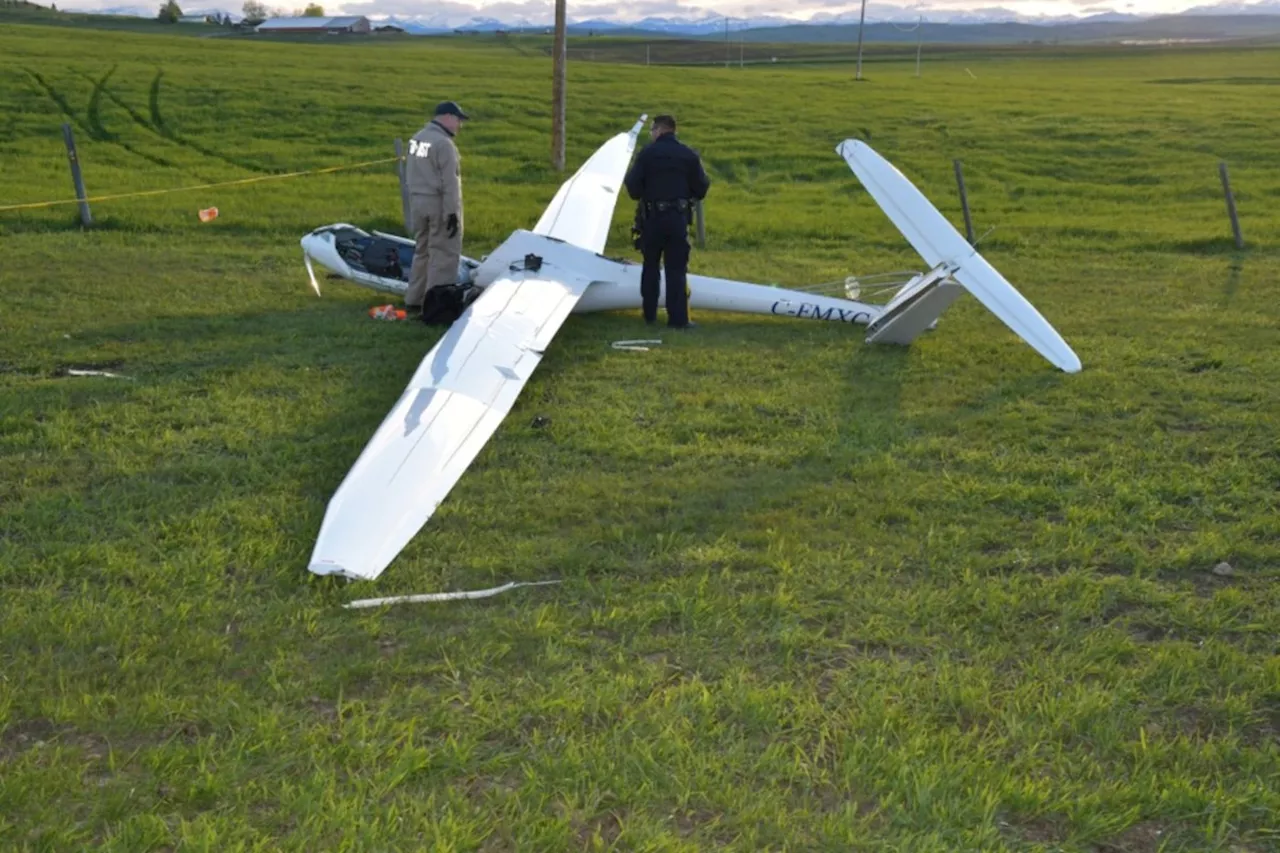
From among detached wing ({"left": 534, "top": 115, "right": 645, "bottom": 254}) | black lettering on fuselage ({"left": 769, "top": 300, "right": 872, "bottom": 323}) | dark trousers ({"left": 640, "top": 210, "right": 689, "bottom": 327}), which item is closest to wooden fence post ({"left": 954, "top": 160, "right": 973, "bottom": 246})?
detached wing ({"left": 534, "top": 115, "right": 645, "bottom": 254})

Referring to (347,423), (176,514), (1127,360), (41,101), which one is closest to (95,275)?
(347,423)

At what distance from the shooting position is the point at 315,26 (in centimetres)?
11412

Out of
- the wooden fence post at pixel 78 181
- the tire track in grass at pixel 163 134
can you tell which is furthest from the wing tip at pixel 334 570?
the tire track in grass at pixel 163 134

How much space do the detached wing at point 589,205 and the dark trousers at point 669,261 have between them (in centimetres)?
126

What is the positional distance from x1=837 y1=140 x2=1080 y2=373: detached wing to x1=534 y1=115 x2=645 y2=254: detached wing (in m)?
3.61

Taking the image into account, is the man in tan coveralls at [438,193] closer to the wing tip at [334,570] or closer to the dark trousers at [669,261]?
the dark trousers at [669,261]

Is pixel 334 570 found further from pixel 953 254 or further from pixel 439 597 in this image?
pixel 953 254

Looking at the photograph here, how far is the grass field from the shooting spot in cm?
371

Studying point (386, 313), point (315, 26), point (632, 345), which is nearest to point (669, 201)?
point (632, 345)

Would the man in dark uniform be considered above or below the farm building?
below

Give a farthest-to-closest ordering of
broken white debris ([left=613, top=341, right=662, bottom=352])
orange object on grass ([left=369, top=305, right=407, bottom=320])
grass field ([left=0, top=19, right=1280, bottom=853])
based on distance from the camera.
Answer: orange object on grass ([left=369, top=305, right=407, bottom=320])
broken white debris ([left=613, top=341, right=662, bottom=352])
grass field ([left=0, top=19, right=1280, bottom=853])

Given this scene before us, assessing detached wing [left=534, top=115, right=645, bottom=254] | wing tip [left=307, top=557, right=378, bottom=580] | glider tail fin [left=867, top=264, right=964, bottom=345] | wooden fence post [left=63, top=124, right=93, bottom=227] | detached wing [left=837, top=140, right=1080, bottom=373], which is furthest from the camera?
wooden fence post [left=63, top=124, right=93, bottom=227]

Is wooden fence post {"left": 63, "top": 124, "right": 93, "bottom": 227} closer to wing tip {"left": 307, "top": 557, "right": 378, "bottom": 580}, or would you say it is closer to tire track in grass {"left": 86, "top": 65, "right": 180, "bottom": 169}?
tire track in grass {"left": 86, "top": 65, "right": 180, "bottom": 169}

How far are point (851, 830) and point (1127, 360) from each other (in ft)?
25.0
